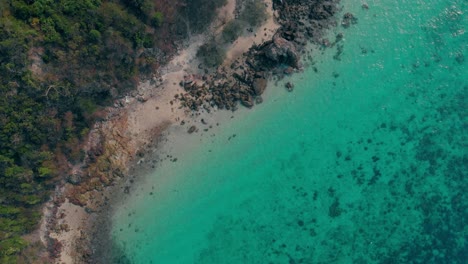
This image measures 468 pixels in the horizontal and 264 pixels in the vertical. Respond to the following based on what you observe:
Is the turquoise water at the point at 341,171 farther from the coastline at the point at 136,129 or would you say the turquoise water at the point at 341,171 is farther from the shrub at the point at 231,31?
the shrub at the point at 231,31

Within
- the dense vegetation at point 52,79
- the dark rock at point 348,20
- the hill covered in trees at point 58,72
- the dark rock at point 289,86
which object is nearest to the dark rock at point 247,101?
the dark rock at point 289,86

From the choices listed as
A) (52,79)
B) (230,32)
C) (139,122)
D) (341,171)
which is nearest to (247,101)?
(230,32)

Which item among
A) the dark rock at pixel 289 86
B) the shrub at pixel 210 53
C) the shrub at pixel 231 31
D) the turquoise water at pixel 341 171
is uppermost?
the shrub at pixel 231 31

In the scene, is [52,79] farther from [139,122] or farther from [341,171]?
[341,171]

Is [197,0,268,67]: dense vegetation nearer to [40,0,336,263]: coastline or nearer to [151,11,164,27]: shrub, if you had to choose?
[40,0,336,263]: coastline

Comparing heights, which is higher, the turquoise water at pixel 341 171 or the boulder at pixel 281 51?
the boulder at pixel 281 51

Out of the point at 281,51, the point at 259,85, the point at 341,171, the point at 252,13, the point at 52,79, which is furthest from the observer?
the point at 341,171
